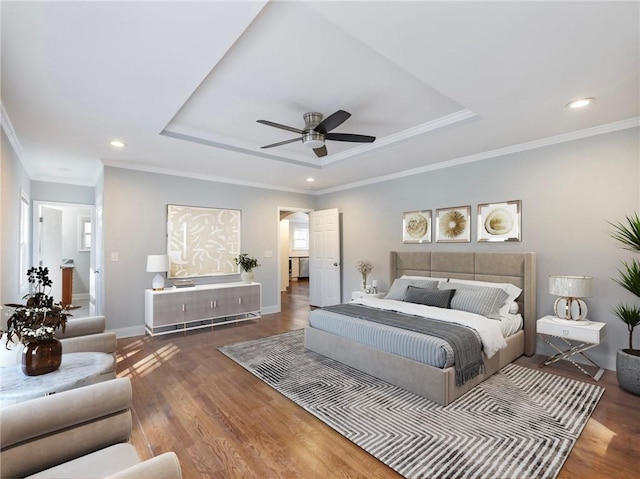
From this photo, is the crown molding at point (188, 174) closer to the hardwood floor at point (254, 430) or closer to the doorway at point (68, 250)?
the doorway at point (68, 250)

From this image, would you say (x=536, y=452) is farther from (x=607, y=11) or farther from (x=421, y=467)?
(x=607, y=11)

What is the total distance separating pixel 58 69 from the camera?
7.50ft

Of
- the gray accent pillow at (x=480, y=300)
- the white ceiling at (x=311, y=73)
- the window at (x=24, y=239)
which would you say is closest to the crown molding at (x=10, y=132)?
the white ceiling at (x=311, y=73)

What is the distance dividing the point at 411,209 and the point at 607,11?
12.0 feet

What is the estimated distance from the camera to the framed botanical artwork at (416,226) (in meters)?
5.07

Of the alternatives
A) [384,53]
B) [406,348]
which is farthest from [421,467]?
[384,53]

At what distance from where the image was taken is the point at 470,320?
130 inches

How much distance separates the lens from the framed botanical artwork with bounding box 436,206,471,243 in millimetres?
4582

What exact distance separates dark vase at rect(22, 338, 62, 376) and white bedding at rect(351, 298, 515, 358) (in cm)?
317

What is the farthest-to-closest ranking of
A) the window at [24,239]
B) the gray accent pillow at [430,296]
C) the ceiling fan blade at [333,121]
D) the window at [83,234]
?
the window at [83,234] → the window at [24,239] → the gray accent pillow at [430,296] → the ceiling fan blade at [333,121]

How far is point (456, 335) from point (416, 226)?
8.32ft

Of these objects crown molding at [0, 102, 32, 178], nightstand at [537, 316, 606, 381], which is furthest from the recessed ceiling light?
crown molding at [0, 102, 32, 178]

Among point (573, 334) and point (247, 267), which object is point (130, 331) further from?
point (573, 334)

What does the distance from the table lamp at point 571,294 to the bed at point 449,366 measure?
344 millimetres
